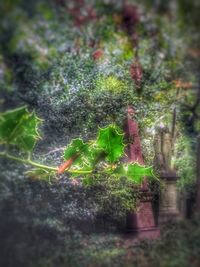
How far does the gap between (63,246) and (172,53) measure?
775 mm

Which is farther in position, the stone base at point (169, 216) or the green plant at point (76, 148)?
the stone base at point (169, 216)

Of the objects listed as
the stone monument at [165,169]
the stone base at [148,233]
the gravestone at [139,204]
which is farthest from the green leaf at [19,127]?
the stone base at [148,233]

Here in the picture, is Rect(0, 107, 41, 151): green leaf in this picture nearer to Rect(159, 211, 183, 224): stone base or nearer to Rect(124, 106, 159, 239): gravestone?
Rect(124, 106, 159, 239): gravestone

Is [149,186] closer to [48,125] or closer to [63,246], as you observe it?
[48,125]

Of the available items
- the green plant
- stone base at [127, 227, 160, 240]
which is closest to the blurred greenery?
stone base at [127, 227, 160, 240]

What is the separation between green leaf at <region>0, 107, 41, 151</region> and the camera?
27 centimetres

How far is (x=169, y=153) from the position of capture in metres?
0.79

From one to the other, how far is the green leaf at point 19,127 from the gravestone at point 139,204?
37cm

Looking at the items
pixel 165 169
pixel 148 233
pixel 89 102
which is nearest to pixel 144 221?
pixel 148 233

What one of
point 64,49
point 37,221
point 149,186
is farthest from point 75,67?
point 37,221

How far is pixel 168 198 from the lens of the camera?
2.54ft

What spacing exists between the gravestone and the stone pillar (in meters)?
0.03

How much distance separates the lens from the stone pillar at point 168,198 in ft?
2.49

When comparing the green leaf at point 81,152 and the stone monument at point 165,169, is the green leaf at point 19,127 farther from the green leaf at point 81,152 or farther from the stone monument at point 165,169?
the stone monument at point 165,169
